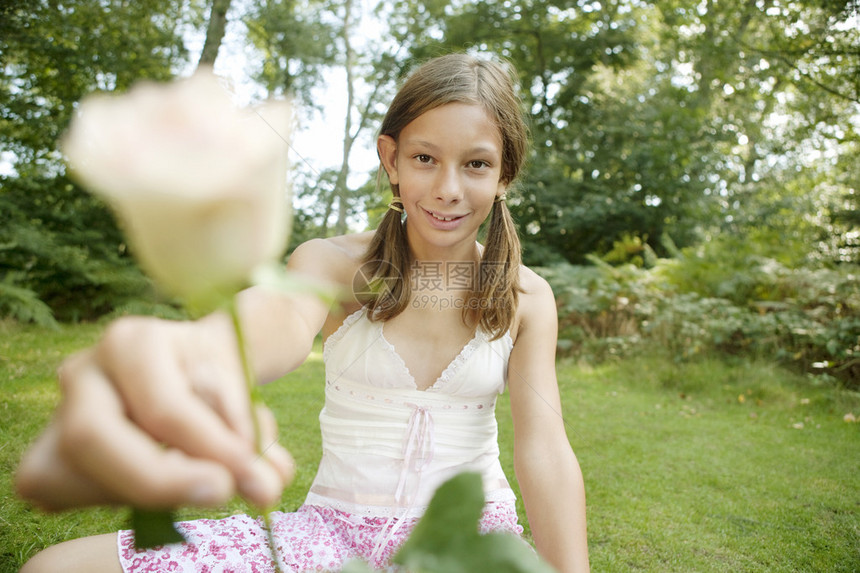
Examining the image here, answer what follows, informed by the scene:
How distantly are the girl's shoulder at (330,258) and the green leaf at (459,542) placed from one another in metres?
0.88

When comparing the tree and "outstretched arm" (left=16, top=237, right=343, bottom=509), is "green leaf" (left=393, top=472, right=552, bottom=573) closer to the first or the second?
"outstretched arm" (left=16, top=237, right=343, bottom=509)

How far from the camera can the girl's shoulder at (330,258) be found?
117 cm

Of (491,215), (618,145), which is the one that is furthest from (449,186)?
(618,145)

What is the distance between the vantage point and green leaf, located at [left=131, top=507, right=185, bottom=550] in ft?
0.83

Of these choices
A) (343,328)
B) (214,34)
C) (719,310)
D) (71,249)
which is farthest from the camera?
(719,310)

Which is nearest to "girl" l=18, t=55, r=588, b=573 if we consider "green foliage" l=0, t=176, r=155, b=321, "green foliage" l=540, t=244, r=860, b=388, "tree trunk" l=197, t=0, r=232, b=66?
"green foliage" l=0, t=176, r=155, b=321

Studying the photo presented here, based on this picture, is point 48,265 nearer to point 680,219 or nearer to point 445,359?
point 445,359

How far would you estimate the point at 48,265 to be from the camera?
3.20 ft

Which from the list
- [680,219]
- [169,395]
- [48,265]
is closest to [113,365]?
[169,395]

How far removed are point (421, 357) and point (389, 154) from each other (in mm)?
469

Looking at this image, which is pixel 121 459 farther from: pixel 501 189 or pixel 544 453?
pixel 501 189

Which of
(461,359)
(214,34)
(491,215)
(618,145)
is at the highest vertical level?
(618,145)

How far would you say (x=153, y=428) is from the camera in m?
0.24

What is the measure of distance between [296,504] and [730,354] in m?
3.76
